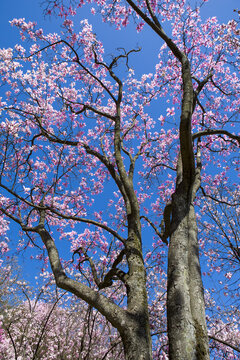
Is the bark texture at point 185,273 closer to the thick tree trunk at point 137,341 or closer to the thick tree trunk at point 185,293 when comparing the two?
the thick tree trunk at point 185,293

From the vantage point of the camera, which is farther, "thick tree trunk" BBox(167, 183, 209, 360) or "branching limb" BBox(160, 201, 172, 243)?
"branching limb" BBox(160, 201, 172, 243)

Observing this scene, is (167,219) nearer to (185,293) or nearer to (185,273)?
(185,273)

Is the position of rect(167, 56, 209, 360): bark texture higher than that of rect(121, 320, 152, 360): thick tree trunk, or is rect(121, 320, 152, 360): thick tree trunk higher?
rect(167, 56, 209, 360): bark texture

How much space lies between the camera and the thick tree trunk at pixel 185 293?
2.24m

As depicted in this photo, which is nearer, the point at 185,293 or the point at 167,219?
the point at 185,293

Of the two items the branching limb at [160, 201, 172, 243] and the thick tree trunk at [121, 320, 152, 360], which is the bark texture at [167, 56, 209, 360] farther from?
the branching limb at [160, 201, 172, 243]

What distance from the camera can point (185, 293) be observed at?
2551 mm

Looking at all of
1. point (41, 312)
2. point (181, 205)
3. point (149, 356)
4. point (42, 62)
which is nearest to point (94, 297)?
point (149, 356)

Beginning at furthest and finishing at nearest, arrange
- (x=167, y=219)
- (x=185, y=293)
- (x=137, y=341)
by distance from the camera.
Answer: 1. (x=167, y=219)
2. (x=185, y=293)
3. (x=137, y=341)

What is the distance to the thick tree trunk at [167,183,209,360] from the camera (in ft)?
7.36

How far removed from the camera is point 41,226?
3977 millimetres

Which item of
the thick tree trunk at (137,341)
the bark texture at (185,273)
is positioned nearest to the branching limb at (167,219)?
the bark texture at (185,273)

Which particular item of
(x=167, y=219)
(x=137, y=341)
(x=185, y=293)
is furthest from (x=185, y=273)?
(x=167, y=219)

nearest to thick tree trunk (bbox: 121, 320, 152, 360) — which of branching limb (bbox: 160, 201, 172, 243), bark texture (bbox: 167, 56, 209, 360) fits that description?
bark texture (bbox: 167, 56, 209, 360)
